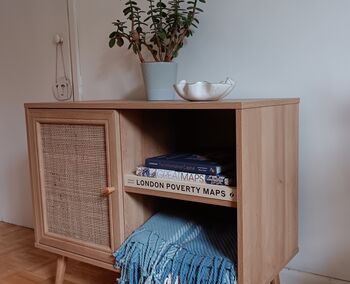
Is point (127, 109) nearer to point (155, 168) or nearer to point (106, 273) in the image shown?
point (155, 168)

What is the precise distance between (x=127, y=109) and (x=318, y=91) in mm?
566

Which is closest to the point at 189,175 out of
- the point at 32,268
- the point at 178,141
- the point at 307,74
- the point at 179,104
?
the point at 179,104

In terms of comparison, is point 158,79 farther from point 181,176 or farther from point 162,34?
point 181,176

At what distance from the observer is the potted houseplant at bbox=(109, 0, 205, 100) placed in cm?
128

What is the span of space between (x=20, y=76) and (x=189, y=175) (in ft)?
4.48

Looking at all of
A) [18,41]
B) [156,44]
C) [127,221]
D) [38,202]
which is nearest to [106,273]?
[38,202]

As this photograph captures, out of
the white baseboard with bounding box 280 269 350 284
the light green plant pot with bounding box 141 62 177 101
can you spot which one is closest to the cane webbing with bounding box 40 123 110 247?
the light green plant pot with bounding box 141 62 177 101

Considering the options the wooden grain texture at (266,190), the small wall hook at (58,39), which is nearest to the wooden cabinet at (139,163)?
the wooden grain texture at (266,190)

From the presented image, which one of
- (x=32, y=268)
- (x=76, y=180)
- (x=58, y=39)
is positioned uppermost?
(x=58, y=39)

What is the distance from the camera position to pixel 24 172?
2.16 m

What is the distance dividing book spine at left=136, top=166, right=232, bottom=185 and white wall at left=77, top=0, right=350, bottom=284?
1.29ft

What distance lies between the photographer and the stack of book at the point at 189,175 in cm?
100

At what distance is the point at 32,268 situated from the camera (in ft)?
5.71

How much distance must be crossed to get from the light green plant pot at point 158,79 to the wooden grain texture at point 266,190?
377 millimetres
